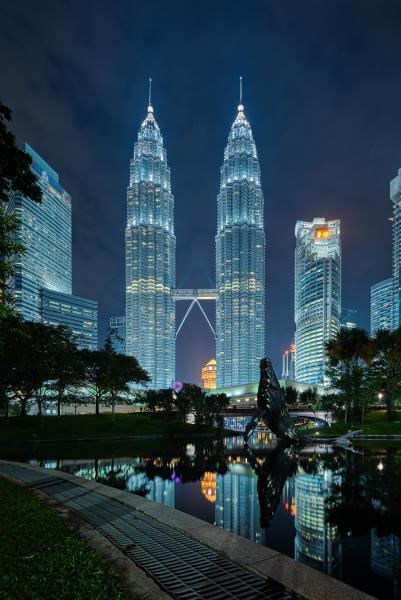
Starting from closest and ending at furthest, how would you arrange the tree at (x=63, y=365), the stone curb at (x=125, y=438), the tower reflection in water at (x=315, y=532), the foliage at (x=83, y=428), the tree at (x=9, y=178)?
the tower reflection in water at (x=315, y=532), the tree at (x=9, y=178), the stone curb at (x=125, y=438), the foliage at (x=83, y=428), the tree at (x=63, y=365)

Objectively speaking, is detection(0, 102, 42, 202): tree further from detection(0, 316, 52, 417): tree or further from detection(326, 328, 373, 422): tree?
detection(326, 328, 373, 422): tree

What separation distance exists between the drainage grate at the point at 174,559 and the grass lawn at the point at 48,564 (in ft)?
3.31

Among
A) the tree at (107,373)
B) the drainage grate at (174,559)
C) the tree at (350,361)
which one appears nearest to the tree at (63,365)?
the tree at (107,373)

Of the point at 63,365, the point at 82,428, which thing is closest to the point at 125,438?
the point at 82,428

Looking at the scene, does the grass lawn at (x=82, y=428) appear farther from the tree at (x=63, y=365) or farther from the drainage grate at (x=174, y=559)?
the drainage grate at (x=174, y=559)

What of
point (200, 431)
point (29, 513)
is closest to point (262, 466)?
point (29, 513)

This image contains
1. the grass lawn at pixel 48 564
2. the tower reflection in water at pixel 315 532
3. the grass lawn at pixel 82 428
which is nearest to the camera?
the grass lawn at pixel 48 564

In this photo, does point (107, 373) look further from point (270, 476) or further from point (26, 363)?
point (270, 476)

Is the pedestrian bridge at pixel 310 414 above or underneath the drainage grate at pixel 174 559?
underneath

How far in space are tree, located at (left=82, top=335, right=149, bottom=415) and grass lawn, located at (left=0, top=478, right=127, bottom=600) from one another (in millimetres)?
51090

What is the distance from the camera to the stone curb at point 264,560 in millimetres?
6734

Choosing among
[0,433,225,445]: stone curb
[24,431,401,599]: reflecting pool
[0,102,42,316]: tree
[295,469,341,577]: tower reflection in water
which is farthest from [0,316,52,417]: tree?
[295,469,341,577]: tower reflection in water

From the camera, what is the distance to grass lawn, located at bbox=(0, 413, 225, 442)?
148 feet

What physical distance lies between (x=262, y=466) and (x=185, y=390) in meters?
58.2
